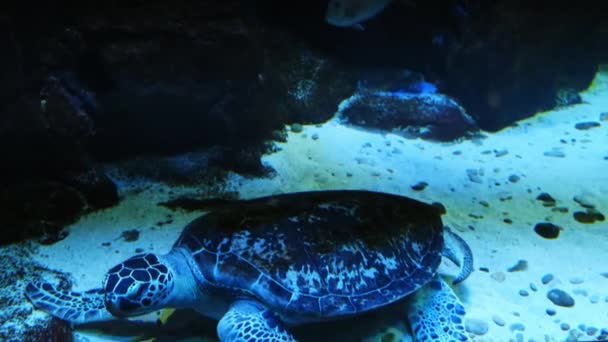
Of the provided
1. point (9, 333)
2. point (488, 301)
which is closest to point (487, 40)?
point (488, 301)

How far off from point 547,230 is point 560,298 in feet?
2.94

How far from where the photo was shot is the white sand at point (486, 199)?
3211 millimetres

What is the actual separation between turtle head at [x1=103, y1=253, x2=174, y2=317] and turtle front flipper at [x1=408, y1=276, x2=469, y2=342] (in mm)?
1515

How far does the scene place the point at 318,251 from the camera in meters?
2.78

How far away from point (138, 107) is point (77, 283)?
188 centimetres

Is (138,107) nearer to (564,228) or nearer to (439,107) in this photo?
(439,107)

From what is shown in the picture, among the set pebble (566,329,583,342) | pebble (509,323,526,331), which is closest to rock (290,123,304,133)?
pebble (509,323,526,331)

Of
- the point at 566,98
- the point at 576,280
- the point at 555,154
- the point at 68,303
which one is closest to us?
the point at 68,303

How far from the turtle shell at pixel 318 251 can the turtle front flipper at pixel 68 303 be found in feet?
2.04

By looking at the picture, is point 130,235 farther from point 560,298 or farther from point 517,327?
point 560,298

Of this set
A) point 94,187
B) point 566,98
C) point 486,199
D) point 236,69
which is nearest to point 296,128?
point 236,69

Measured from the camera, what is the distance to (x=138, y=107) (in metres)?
4.50

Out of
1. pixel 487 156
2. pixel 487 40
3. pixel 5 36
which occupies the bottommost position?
pixel 487 156

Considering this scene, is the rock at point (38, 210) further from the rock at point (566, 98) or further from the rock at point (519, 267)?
the rock at point (566, 98)
